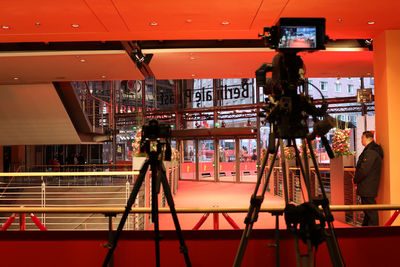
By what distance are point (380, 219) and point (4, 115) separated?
10.6 meters

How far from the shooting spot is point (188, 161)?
700 inches

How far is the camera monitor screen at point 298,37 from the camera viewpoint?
191 cm

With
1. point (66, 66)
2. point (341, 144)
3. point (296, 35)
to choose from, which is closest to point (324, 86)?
point (341, 144)

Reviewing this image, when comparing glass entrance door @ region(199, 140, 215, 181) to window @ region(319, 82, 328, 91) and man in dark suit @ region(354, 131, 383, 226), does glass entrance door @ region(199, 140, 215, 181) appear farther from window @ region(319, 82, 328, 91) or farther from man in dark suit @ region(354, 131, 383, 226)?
man in dark suit @ region(354, 131, 383, 226)

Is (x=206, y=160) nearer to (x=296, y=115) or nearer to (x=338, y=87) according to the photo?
(x=338, y=87)

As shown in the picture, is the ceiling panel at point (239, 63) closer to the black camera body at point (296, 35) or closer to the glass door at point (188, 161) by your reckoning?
the black camera body at point (296, 35)

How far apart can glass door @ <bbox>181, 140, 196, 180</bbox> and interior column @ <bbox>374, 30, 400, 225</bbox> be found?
13.2 metres

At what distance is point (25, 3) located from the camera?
3670mm

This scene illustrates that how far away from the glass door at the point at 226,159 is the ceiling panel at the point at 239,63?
27.1 ft

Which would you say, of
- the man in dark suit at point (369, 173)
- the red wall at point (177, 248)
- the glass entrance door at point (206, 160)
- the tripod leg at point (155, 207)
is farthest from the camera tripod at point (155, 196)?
the glass entrance door at point (206, 160)

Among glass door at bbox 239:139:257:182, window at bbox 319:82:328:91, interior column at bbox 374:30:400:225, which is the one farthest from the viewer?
glass door at bbox 239:139:257:182

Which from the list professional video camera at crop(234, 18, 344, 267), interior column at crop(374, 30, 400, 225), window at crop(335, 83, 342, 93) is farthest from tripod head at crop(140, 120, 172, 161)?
window at crop(335, 83, 342, 93)

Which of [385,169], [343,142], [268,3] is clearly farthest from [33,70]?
[385,169]

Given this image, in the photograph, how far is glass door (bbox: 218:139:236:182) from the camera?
16.5m
